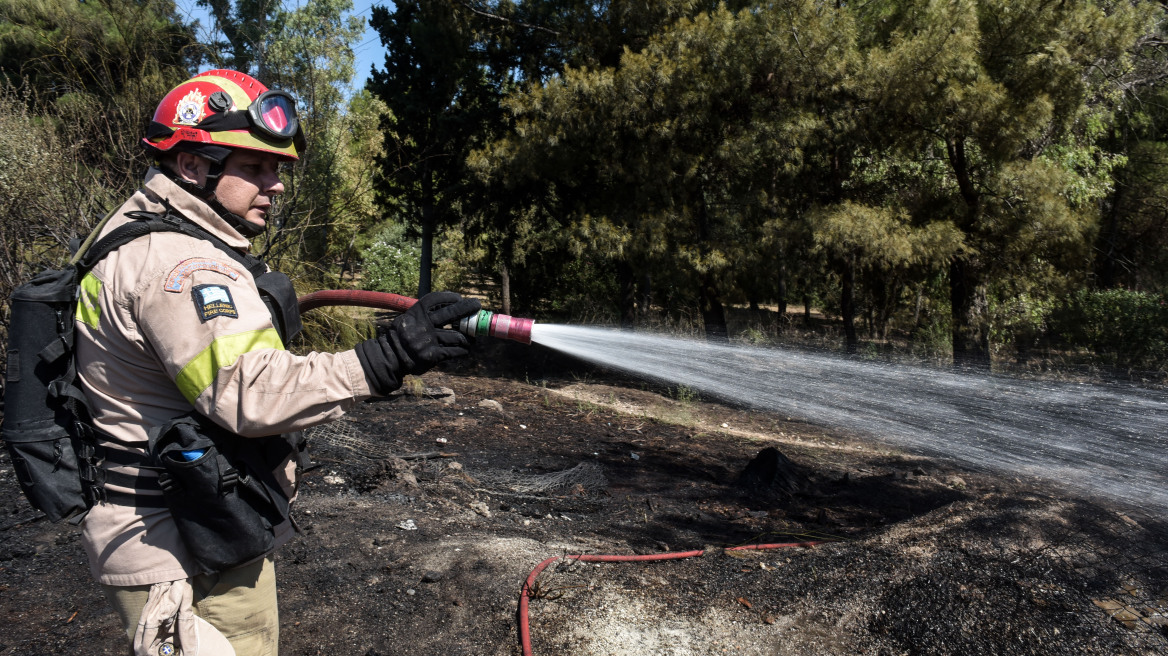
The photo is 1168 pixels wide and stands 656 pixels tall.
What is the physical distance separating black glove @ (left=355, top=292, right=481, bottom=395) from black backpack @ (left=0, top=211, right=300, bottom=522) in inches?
20.7

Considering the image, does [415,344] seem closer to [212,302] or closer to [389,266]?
[212,302]

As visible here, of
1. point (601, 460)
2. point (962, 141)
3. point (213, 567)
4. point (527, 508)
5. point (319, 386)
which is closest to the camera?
point (319, 386)

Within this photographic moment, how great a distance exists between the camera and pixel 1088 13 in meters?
9.05

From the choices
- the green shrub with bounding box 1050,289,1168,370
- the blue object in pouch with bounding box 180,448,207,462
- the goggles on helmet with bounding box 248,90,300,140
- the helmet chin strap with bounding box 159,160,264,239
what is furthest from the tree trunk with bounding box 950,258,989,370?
the blue object in pouch with bounding box 180,448,207,462

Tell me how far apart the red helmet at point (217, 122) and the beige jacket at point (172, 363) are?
0.39ft

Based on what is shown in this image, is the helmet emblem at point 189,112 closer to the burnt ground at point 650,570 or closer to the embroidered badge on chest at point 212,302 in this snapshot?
the embroidered badge on chest at point 212,302

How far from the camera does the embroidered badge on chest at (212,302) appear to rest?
153 cm

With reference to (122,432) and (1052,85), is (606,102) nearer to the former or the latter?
(1052,85)

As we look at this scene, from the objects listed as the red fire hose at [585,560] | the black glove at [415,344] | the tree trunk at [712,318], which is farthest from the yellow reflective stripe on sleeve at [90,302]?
the tree trunk at [712,318]

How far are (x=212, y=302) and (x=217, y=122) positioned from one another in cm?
54

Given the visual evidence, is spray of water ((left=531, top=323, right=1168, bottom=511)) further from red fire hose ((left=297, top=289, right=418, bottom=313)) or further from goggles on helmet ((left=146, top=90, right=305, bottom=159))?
goggles on helmet ((left=146, top=90, right=305, bottom=159))

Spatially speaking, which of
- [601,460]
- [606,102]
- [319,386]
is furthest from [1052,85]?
[319,386]

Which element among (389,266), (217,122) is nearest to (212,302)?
(217,122)

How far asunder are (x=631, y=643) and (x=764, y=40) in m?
9.29
